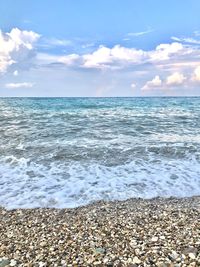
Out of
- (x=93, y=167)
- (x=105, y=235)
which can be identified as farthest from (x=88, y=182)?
(x=105, y=235)

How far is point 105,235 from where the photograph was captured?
5906mm

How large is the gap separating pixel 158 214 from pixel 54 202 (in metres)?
2.90

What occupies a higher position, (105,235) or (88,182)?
(105,235)

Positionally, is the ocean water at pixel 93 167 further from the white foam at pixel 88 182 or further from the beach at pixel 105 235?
the beach at pixel 105 235

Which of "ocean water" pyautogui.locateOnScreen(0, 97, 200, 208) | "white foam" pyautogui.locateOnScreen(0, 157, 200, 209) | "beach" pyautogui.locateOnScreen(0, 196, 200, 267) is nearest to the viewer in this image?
"beach" pyautogui.locateOnScreen(0, 196, 200, 267)

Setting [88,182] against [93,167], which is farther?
[93,167]

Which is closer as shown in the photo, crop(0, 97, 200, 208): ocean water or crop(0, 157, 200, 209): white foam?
crop(0, 157, 200, 209): white foam

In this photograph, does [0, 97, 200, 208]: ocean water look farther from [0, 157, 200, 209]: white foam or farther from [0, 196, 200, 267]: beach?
[0, 196, 200, 267]: beach

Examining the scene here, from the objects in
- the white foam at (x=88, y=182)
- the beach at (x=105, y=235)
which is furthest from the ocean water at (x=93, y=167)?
the beach at (x=105, y=235)

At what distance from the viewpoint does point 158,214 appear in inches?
279

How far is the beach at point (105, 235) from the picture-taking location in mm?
4981

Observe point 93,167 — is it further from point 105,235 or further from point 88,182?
point 105,235

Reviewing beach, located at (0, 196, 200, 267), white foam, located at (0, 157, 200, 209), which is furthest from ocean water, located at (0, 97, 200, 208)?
beach, located at (0, 196, 200, 267)

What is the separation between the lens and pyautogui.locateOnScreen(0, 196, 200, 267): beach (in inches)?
196
